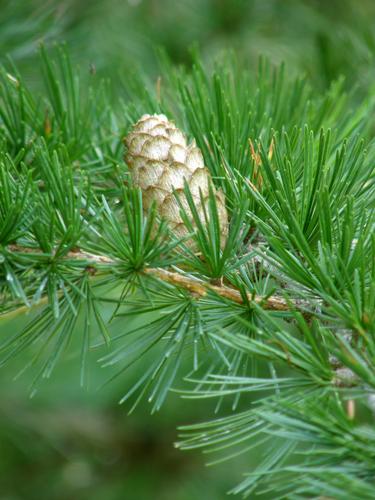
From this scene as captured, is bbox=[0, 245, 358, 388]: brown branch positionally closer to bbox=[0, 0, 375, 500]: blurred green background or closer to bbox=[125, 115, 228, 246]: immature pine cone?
bbox=[125, 115, 228, 246]: immature pine cone

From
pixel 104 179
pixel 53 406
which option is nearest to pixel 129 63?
pixel 104 179

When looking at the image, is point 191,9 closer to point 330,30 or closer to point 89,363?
point 330,30

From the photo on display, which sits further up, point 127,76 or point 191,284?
point 127,76

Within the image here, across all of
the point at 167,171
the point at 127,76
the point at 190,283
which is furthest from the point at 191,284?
the point at 127,76

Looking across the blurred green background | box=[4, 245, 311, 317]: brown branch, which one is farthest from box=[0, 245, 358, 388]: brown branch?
the blurred green background

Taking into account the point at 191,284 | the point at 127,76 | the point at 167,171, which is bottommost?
the point at 191,284

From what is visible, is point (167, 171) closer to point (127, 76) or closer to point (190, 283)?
point (190, 283)
